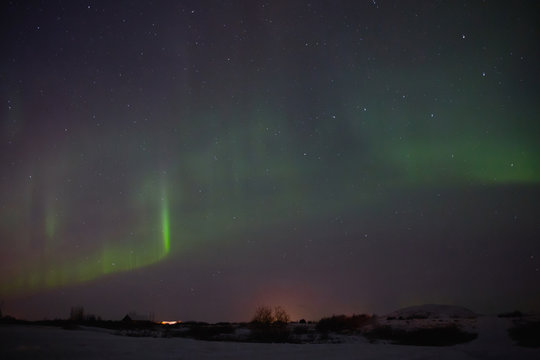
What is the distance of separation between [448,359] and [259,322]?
2720 cm

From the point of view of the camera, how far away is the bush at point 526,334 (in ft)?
57.3

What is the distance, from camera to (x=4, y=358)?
18.8 feet

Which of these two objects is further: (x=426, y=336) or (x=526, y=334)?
(x=426, y=336)

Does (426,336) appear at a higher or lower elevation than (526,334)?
lower

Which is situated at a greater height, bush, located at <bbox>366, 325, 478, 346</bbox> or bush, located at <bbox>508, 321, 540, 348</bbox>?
bush, located at <bbox>508, 321, 540, 348</bbox>

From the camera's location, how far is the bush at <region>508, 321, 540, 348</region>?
57.3ft

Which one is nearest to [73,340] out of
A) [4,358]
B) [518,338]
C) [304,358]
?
[4,358]

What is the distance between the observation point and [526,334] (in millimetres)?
19906

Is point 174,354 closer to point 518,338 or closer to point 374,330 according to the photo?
point 518,338

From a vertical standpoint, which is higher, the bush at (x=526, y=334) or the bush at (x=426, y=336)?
the bush at (x=526, y=334)

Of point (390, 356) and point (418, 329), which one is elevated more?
point (390, 356)

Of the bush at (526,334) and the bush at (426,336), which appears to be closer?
the bush at (526,334)

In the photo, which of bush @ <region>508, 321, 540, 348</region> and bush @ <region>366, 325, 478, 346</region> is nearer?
bush @ <region>508, 321, 540, 348</region>

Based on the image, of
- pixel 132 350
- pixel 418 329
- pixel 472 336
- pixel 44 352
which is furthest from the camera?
pixel 418 329
